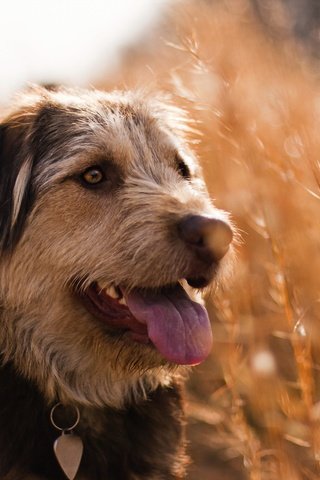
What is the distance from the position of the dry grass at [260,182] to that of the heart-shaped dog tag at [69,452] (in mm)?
735

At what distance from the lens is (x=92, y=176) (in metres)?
3.23

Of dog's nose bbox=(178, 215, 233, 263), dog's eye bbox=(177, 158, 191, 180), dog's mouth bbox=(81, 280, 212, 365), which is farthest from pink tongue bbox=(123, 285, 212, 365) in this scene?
dog's eye bbox=(177, 158, 191, 180)

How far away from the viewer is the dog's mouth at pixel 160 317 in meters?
3.01

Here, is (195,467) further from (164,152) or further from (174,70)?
(174,70)

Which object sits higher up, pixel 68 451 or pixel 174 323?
pixel 174 323

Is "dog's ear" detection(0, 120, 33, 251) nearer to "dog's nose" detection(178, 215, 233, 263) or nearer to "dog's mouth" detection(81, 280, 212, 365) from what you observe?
"dog's mouth" detection(81, 280, 212, 365)

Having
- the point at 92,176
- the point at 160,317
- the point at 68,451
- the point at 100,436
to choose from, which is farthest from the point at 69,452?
the point at 92,176

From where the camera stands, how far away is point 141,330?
121 inches

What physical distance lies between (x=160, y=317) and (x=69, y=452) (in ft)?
2.02

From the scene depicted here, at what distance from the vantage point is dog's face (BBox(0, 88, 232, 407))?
301cm

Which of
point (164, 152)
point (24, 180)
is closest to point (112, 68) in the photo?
point (164, 152)

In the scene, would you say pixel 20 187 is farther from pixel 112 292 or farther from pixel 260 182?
pixel 260 182

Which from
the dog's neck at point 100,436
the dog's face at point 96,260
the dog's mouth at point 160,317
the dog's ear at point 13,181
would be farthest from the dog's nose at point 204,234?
the dog's neck at point 100,436

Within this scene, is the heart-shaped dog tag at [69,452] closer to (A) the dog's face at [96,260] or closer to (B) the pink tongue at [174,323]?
(A) the dog's face at [96,260]
